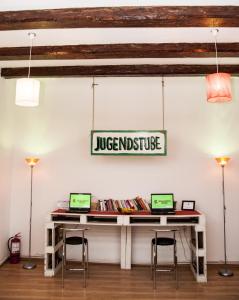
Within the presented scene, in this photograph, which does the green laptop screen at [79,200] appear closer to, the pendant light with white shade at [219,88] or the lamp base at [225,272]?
the lamp base at [225,272]

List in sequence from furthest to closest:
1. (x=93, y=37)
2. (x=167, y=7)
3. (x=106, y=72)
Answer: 1. (x=106, y=72)
2. (x=93, y=37)
3. (x=167, y=7)

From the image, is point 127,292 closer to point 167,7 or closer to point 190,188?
point 190,188

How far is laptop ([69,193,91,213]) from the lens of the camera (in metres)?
4.85

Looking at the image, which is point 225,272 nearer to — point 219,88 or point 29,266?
point 219,88

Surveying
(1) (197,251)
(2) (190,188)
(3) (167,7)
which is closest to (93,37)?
(3) (167,7)

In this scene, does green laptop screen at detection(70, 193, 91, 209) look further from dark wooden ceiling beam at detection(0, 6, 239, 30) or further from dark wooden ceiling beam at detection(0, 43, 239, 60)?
dark wooden ceiling beam at detection(0, 6, 239, 30)

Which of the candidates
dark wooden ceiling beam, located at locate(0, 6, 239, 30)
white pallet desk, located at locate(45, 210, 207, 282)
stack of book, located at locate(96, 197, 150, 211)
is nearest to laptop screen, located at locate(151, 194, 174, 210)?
white pallet desk, located at locate(45, 210, 207, 282)

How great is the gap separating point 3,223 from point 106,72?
10.3ft

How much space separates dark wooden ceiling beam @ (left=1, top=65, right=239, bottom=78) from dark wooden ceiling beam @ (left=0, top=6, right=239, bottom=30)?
5.94ft

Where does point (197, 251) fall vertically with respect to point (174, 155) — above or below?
below

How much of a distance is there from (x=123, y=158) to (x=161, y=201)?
106 centimetres

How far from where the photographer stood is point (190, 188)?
5203 millimetres

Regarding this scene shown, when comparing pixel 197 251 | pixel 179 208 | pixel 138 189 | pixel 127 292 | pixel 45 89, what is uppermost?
pixel 45 89

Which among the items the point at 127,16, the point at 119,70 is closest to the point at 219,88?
the point at 127,16
